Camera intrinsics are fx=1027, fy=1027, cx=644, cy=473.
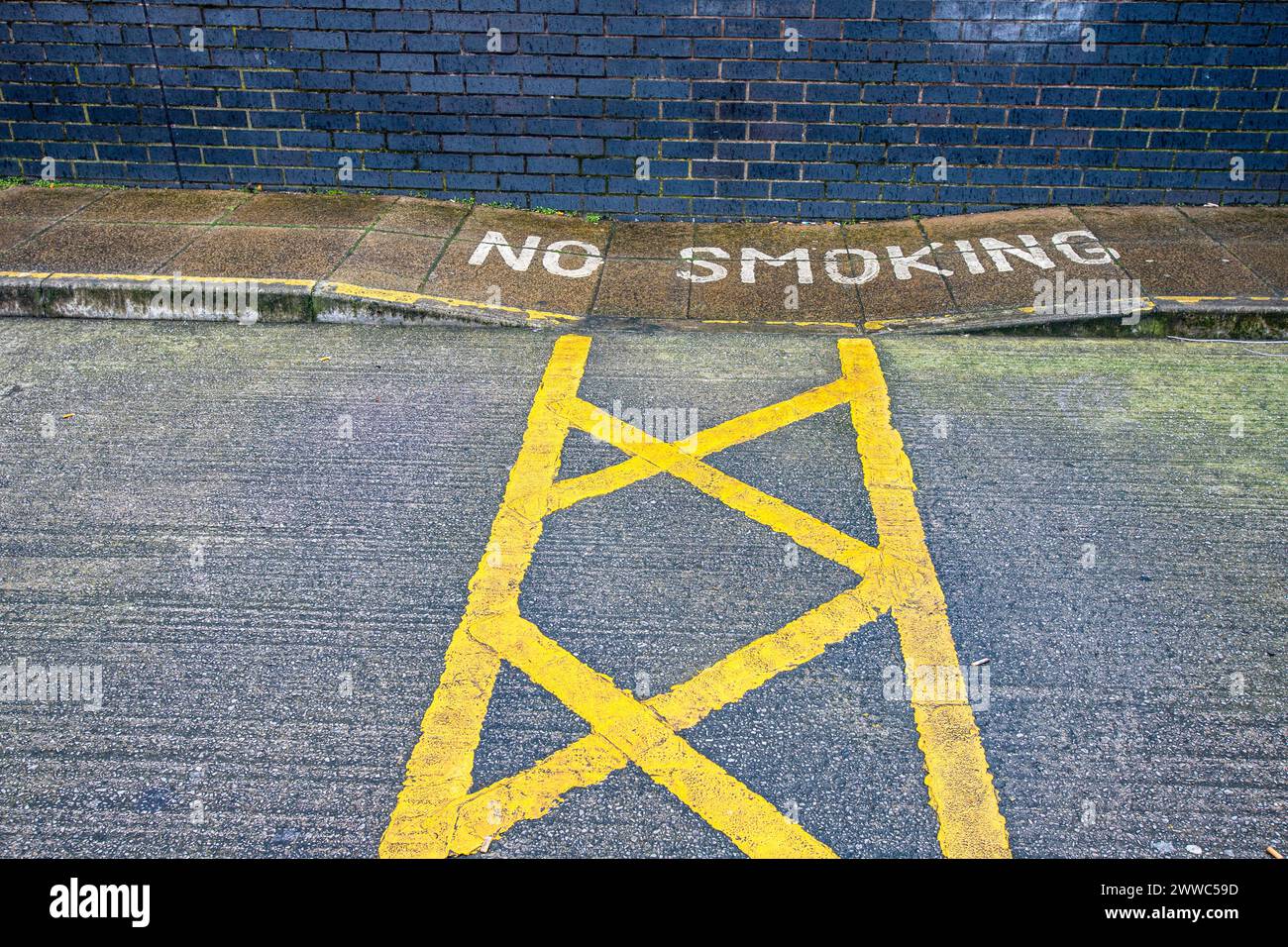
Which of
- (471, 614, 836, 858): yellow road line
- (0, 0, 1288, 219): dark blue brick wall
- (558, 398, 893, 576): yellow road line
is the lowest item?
(471, 614, 836, 858): yellow road line

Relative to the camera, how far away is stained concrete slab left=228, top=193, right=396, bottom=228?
738cm

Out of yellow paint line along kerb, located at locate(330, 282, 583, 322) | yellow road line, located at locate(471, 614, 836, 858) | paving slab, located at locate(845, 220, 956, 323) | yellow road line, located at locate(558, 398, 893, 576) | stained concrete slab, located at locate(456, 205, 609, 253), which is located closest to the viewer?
yellow road line, located at locate(471, 614, 836, 858)

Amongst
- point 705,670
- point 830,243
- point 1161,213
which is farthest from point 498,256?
point 1161,213

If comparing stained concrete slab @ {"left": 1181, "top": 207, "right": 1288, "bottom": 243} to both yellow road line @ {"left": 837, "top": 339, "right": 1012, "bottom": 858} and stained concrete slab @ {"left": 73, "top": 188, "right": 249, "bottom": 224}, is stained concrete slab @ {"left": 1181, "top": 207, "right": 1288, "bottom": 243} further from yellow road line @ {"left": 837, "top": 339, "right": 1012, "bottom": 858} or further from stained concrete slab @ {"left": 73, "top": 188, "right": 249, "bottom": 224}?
stained concrete slab @ {"left": 73, "top": 188, "right": 249, "bottom": 224}

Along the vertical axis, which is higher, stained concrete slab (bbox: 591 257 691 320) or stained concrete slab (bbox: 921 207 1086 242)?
stained concrete slab (bbox: 921 207 1086 242)

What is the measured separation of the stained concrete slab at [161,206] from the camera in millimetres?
7398

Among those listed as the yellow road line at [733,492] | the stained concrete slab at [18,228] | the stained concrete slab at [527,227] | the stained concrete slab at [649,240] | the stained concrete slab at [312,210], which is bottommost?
the yellow road line at [733,492]

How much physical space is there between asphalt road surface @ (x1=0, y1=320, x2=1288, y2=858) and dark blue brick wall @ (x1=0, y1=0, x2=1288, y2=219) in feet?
7.06

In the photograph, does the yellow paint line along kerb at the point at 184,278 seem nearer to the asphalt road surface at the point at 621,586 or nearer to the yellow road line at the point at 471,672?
the asphalt road surface at the point at 621,586

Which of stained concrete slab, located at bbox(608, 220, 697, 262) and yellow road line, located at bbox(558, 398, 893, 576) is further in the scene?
stained concrete slab, located at bbox(608, 220, 697, 262)

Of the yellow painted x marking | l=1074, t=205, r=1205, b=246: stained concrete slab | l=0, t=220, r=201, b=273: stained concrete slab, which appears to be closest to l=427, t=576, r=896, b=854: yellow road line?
the yellow painted x marking

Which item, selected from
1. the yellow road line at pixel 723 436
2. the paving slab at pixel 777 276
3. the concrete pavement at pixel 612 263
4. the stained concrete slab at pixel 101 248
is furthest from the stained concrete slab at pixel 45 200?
the yellow road line at pixel 723 436

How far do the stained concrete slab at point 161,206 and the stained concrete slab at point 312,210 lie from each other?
0.17 m

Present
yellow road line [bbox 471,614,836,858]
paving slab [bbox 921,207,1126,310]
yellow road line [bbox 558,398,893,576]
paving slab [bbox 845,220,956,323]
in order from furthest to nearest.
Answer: paving slab [bbox 921,207,1126,310]
paving slab [bbox 845,220,956,323]
yellow road line [bbox 558,398,893,576]
yellow road line [bbox 471,614,836,858]
